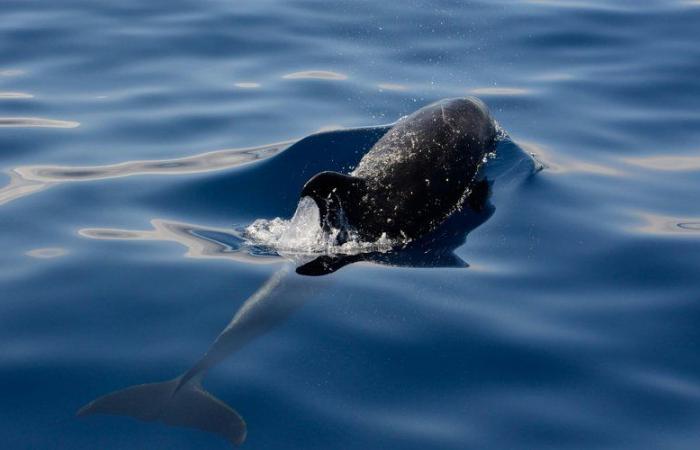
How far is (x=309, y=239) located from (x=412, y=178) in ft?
4.26

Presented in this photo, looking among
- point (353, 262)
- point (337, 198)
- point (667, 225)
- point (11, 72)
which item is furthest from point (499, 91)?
point (11, 72)

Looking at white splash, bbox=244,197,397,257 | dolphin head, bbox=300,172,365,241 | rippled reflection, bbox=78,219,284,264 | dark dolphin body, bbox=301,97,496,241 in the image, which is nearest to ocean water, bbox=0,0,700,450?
rippled reflection, bbox=78,219,284,264

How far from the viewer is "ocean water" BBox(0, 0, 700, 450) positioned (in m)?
6.54

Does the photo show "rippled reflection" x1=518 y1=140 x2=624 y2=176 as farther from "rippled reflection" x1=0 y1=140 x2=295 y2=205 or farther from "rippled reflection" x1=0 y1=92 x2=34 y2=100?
"rippled reflection" x1=0 y1=92 x2=34 y2=100

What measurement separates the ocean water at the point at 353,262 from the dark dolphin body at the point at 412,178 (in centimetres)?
36

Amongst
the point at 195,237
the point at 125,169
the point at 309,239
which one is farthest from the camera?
the point at 125,169

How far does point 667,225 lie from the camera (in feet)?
30.9

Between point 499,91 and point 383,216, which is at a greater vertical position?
point 499,91

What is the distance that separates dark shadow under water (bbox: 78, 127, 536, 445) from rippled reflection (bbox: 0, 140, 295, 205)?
431mm

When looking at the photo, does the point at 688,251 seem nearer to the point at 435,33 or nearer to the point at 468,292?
the point at 468,292

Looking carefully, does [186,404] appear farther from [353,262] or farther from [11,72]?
[11,72]

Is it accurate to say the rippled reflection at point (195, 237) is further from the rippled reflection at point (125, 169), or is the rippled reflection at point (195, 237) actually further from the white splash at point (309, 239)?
the rippled reflection at point (125, 169)

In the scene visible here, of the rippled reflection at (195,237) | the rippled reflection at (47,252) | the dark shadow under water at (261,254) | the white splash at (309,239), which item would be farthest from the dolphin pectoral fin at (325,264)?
the rippled reflection at (47,252)

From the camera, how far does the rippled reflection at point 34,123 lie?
12062mm
